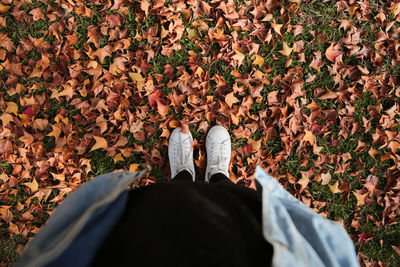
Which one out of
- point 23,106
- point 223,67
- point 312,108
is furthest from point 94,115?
point 312,108

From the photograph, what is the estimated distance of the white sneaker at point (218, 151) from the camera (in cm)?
208

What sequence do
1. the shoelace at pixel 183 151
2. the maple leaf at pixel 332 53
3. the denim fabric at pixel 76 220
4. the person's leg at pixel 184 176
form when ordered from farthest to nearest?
the maple leaf at pixel 332 53
the shoelace at pixel 183 151
the person's leg at pixel 184 176
the denim fabric at pixel 76 220

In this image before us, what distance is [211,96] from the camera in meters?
2.10

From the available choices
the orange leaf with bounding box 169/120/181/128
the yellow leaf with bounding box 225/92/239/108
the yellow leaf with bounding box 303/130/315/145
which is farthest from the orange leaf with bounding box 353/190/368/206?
the orange leaf with bounding box 169/120/181/128

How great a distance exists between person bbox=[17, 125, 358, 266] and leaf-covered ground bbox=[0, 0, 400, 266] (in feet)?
3.61

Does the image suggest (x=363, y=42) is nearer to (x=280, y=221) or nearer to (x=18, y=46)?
(x=280, y=221)

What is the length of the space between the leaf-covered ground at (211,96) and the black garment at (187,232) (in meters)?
1.13

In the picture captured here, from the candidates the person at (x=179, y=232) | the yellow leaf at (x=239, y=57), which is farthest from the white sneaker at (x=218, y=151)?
the person at (x=179, y=232)

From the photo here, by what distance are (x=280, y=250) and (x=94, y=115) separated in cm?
181

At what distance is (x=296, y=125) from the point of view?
2123mm

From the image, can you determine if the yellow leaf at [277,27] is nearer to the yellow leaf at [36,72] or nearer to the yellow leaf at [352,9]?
the yellow leaf at [352,9]

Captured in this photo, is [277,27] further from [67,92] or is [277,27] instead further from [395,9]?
[67,92]

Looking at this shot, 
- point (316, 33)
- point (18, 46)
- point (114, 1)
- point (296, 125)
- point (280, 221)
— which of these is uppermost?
point (114, 1)

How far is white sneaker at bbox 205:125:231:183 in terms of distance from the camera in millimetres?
2082
